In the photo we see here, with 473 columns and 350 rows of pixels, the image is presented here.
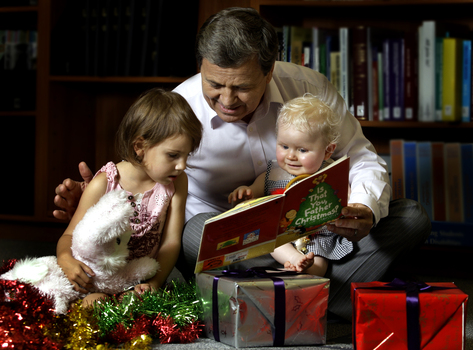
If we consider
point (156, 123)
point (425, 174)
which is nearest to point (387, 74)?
point (425, 174)

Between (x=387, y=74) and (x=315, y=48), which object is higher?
(x=315, y=48)

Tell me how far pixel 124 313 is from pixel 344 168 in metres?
0.52

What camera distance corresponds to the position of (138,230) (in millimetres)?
1147

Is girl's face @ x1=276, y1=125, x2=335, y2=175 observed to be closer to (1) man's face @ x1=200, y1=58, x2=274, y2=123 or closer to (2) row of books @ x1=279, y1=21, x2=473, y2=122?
(1) man's face @ x1=200, y1=58, x2=274, y2=123

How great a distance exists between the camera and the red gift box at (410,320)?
84 cm

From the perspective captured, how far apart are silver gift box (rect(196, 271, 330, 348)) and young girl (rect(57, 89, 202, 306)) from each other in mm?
246

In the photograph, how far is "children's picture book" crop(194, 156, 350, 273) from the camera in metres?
0.86

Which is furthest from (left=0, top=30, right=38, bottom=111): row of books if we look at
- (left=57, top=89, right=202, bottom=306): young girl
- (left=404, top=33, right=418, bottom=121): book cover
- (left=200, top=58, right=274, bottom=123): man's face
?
(left=404, top=33, right=418, bottom=121): book cover

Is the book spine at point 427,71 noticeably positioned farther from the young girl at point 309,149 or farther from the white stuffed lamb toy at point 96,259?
the white stuffed lamb toy at point 96,259

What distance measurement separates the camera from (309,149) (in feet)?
3.87

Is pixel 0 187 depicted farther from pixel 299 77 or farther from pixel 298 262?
pixel 298 262

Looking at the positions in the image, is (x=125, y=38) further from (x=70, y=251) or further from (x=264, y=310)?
(x=264, y=310)

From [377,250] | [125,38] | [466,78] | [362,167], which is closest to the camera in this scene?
[377,250]

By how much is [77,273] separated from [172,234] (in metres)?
0.27
